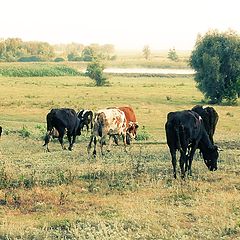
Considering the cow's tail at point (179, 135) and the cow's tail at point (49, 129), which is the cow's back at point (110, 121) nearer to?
the cow's tail at point (49, 129)

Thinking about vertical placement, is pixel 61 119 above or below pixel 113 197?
above

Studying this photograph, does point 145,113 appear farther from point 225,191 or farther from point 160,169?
point 225,191

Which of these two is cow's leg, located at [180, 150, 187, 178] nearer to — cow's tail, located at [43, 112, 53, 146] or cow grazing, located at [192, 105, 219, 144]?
cow grazing, located at [192, 105, 219, 144]

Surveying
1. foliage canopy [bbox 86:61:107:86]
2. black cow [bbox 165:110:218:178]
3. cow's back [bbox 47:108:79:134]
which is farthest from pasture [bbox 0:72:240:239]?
foliage canopy [bbox 86:61:107:86]

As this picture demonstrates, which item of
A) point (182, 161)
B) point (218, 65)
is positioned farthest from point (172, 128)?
point (218, 65)

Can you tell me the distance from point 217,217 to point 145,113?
33569 millimetres

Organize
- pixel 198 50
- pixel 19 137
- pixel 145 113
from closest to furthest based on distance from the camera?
1. pixel 19 137
2. pixel 145 113
3. pixel 198 50

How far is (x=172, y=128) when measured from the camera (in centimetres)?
1437

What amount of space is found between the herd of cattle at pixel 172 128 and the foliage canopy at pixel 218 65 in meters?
29.5

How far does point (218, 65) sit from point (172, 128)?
43.6m

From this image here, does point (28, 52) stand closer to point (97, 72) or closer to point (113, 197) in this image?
point (97, 72)

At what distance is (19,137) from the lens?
82.8ft

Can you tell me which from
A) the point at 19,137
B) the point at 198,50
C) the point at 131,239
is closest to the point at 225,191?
the point at 131,239

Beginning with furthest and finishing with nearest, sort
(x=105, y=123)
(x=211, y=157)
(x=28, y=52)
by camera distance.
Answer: (x=28, y=52)
(x=105, y=123)
(x=211, y=157)
